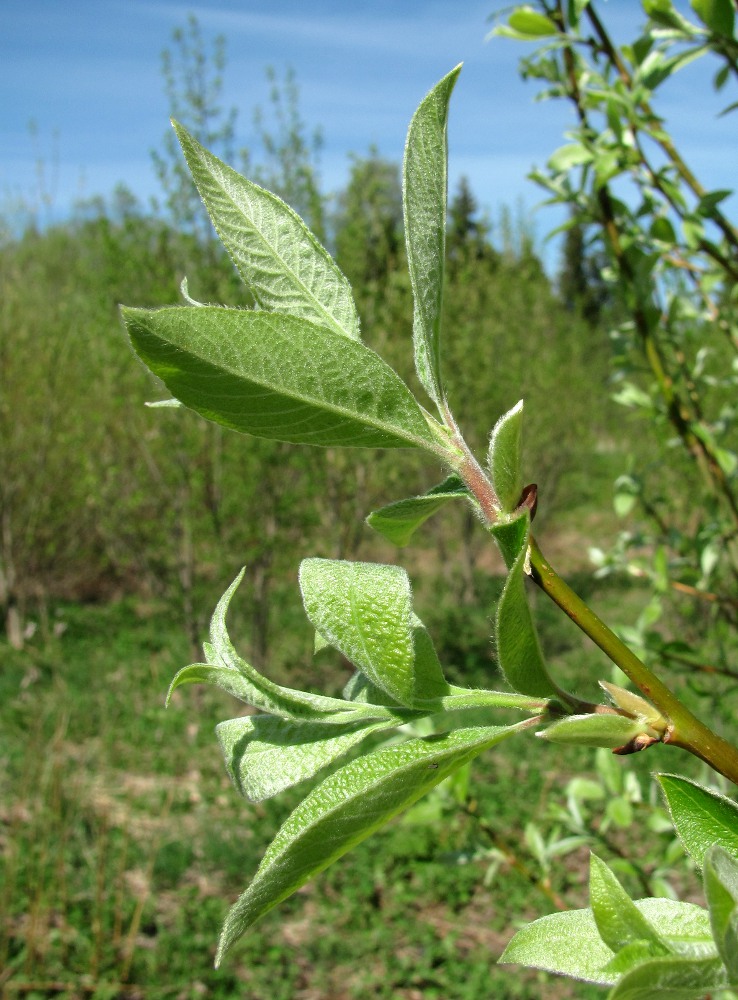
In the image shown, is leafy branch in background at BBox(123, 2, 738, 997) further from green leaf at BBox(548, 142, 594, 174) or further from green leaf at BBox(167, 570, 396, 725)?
green leaf at BBox(548, 142, 594, 174)

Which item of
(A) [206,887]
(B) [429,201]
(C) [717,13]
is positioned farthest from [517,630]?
(A) [206,887]

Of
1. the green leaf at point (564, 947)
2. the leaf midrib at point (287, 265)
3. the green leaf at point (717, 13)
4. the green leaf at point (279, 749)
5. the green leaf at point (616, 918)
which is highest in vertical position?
the green leaf at point (717, 13)

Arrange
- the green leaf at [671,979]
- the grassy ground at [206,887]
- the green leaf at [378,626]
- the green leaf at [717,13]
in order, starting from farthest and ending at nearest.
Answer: the grassy ground at [206,887], the green leaf at [717,13], the green leaf at [378,626], the green leaf at [671,979]

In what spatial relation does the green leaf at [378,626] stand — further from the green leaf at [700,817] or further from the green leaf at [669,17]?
the green leaf at [669,17]

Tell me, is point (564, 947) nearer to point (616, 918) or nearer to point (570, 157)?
point (616, 918)

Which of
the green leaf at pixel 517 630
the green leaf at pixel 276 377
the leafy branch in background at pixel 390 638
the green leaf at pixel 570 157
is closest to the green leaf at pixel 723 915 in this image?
the leafy branch in background at pixel 390 638

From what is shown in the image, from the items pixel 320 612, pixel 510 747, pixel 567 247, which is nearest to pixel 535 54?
pixel 320 612

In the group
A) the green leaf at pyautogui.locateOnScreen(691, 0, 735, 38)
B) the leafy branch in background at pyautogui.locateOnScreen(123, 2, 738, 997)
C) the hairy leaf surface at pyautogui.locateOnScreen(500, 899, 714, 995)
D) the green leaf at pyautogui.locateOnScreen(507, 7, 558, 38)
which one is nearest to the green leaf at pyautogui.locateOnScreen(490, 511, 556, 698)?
the leafy branch in background at pyautogui.locateOnScreen(123, 2, 738, 997)
